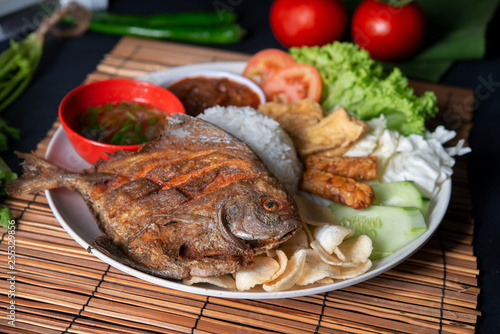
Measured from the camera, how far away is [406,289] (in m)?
3.14

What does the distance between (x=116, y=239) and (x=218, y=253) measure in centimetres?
60

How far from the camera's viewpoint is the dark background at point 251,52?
11.8 feet

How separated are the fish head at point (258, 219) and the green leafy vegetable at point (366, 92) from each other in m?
1.71

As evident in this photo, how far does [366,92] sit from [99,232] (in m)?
2.42

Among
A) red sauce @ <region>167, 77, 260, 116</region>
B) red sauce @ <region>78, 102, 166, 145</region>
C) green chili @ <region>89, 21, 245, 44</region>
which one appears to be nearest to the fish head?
red sauce @ <region>78, 102, 166, 145</region>

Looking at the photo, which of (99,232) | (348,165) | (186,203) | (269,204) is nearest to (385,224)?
(348,165)

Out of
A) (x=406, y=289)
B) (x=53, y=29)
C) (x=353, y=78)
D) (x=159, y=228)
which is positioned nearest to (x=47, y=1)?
(x=53, y=29)

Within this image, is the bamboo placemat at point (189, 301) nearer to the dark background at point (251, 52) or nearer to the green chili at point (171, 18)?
the dark background at point (251, 52)

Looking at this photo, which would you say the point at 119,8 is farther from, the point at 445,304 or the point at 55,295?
the point at 445,304

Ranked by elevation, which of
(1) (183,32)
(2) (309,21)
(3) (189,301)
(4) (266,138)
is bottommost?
(3) (189,301)

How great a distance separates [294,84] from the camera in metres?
4.30

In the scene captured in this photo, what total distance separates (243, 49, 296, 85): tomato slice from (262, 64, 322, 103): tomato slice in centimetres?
22

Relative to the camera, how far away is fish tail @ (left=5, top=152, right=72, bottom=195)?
3.09 meters

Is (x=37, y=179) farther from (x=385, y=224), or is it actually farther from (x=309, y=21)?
(x=309, y=21)
